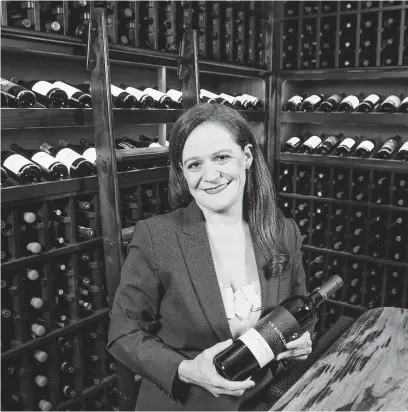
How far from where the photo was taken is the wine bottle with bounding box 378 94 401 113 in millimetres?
3146

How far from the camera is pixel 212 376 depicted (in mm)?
1073

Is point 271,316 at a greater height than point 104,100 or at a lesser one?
lesser

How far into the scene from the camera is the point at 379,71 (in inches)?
123

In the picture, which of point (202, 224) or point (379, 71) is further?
point (379, 71)

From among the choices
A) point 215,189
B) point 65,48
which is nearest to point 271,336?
point 215,189

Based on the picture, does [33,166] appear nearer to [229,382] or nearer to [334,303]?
[229,382]

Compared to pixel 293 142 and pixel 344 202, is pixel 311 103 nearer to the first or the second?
pixel 293 142

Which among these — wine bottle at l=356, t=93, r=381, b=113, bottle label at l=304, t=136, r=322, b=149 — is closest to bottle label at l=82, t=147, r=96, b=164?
bottle label at l=304, t=136, r=322, b=149

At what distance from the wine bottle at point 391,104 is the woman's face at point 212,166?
2167 millimetres

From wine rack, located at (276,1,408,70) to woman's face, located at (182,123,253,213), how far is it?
7.21 feet

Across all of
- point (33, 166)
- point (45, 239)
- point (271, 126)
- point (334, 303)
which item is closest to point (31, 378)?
point (45, 239)

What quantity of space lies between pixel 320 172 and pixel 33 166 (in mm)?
2222

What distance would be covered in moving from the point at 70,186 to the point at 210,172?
1.06 meters

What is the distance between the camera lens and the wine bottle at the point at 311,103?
3447mm
